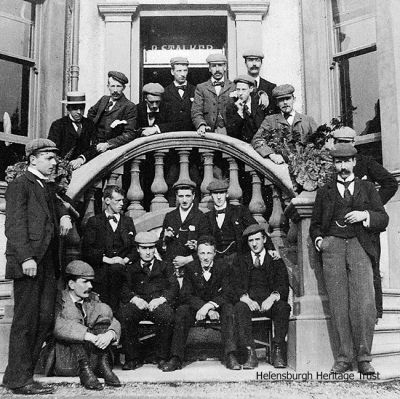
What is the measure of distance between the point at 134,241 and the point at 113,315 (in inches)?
31.6

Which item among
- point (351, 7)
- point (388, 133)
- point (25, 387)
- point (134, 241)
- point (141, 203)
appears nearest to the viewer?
point (25, 387)

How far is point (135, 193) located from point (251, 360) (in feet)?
7.04

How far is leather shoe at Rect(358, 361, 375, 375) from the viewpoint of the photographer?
210 inches

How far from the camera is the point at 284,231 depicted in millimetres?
6883

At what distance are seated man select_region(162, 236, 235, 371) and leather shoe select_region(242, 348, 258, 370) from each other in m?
0.14

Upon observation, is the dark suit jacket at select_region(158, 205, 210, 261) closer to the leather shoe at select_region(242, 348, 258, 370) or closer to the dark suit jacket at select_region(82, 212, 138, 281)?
the dark suit jacket at select_region(82, 212, 138, 281)

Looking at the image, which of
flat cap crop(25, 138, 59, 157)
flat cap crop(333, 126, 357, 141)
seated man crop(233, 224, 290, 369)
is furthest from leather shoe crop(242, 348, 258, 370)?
flat cap crop(25, 138, 59, 157)

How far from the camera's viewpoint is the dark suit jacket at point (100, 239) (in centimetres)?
638

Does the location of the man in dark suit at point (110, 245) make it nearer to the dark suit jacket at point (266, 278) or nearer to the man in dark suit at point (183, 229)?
the man in dark suit at point (183, 229)

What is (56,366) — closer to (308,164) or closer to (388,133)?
(308,164)

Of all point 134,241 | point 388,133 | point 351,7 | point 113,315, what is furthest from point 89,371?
point 351,7

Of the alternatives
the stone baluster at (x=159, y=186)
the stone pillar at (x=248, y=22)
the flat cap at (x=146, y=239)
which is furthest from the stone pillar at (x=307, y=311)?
the stone pillar at (x=248, y=22)

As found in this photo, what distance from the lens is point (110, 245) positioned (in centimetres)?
649

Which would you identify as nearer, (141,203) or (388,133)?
(141,203)
